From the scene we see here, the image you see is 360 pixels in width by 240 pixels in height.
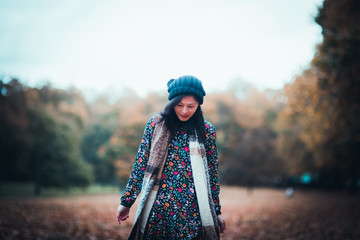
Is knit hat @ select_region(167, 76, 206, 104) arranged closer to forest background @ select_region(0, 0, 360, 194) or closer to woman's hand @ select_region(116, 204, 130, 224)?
woman's hand @ select_region(116, 204, 130, 224)

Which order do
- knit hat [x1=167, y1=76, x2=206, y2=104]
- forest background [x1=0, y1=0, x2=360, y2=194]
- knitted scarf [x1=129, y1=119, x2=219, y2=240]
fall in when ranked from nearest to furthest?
knitted scarf [x1=129, y1=119, x2=219, y2=240]
knit hat [x1=167, y1=76, x2=206, y2=104]
forest background [x1=0, y1=0, x2=360, y2=194]

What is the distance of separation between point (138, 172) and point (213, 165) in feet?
2.05

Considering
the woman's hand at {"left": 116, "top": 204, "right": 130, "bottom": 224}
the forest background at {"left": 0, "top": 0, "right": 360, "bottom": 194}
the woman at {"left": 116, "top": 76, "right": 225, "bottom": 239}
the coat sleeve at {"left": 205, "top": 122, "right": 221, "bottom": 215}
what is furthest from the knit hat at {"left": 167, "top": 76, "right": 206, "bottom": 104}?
the forest background at {"left": 0, "top": 0, "right": 360, "bottom": 194}

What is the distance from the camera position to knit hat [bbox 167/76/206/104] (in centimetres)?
238

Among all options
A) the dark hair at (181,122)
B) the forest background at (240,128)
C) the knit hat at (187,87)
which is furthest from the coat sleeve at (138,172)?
the forest background at (240,128)

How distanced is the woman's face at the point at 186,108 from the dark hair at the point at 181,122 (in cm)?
3

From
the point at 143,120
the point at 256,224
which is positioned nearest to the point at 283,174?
the point at 143,120

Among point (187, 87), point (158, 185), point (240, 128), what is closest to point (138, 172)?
point (158, 185)

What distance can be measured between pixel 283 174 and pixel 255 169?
5.01 m

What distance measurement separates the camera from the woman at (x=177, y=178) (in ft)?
7.41

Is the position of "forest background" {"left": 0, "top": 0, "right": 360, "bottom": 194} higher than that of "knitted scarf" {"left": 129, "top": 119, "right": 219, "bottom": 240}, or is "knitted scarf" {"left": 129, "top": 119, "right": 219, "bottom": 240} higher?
"forest background" {"left": 0, "top": 0, "right": 360, "bottom": 194}

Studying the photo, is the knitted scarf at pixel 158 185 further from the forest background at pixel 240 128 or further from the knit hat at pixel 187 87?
the forest background at pixel 240 128

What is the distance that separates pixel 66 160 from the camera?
25125mm

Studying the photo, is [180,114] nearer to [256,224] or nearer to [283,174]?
[256,224]
